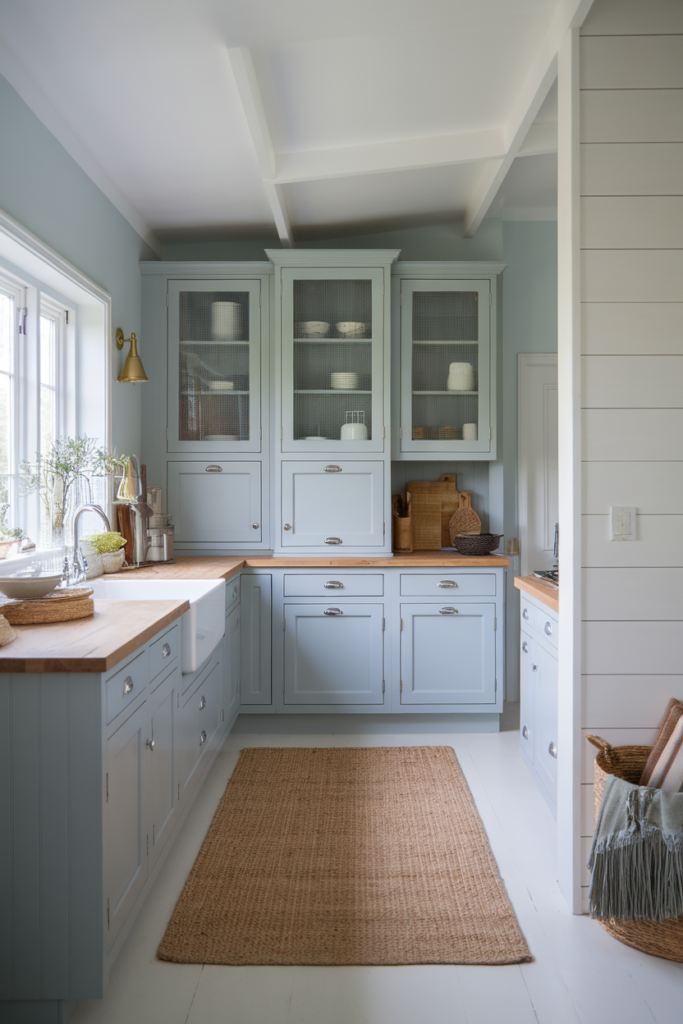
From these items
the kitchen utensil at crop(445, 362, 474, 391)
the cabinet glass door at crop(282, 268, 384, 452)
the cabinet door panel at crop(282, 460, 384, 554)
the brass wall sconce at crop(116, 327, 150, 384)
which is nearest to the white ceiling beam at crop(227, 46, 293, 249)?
the cabinet glass door at crop(282, 268, 384, 452)

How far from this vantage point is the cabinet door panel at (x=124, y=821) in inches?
61.1

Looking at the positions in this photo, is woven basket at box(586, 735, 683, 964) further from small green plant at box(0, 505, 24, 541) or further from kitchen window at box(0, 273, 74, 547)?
kitchen window at box(0, 273, 74, 547)

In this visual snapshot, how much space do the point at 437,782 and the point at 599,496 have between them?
1.51m

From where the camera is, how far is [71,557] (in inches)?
96.7

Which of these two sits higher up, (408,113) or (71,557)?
(408,113)

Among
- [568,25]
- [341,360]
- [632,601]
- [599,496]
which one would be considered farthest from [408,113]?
[632,601]

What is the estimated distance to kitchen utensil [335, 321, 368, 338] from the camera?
11.6 ft

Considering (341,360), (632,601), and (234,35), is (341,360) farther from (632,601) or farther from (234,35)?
(632,601)

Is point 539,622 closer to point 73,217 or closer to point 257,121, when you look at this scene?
point 257,121

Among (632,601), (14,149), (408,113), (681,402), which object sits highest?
(408,113)

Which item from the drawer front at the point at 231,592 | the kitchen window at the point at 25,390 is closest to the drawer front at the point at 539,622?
the drawer front at the point at 231,592

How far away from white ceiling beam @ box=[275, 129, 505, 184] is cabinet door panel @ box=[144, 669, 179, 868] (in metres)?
2.15

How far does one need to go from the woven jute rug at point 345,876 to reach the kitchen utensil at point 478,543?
1095 millimetres

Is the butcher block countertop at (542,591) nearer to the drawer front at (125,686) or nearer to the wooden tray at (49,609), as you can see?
the drawer front at (125,686)
